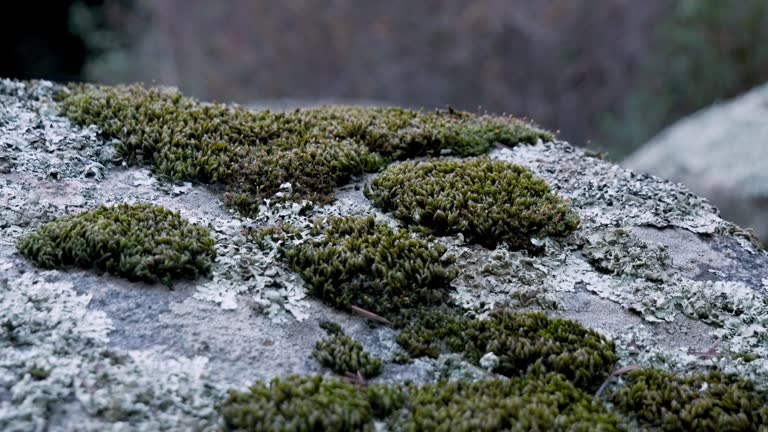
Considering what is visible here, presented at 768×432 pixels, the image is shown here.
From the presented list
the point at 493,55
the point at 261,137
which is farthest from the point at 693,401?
the point at 493,55

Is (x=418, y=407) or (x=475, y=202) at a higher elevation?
(x=475, y=202)

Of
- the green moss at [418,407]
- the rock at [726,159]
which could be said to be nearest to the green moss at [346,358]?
the green moss at [418,407]

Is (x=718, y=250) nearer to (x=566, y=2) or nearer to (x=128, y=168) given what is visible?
(x=128, y=168)

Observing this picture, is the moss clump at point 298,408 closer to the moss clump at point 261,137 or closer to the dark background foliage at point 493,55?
the moss clump at point 261,137

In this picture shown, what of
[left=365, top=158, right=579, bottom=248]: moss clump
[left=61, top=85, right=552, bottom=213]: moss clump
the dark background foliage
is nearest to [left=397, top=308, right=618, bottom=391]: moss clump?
[left=365, top=158, right=579, bottom=248]: moss clump

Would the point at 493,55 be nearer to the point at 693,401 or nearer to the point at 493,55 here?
the point at 493,55

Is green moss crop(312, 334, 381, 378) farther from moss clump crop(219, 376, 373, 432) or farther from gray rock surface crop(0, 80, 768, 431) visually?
moss clump crop(219, 376, 373, 432)
